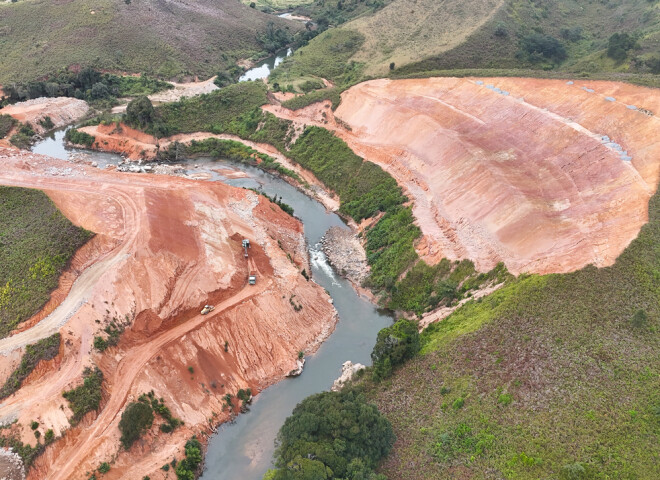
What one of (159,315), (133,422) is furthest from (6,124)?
(133,422)

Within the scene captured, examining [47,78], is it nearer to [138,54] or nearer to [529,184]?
[138,54]

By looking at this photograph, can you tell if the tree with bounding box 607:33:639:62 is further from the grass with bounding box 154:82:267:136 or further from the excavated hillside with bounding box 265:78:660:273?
the grass with bounding box 154:82:267:136

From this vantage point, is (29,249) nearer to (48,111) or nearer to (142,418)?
(142,418)

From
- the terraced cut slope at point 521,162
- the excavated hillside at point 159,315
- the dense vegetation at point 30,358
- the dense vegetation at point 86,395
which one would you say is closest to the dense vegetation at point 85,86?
the excavated hillside at point 159,315

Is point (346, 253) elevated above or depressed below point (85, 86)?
below

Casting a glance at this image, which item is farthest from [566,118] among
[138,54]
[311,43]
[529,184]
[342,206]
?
[138,54]

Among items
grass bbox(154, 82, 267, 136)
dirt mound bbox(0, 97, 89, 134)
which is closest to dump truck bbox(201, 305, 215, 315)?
grass bbox(154, 82, 267, 136)

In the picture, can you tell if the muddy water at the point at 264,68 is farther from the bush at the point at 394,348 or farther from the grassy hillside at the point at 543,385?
the grassy hillside at the point at 543,385
